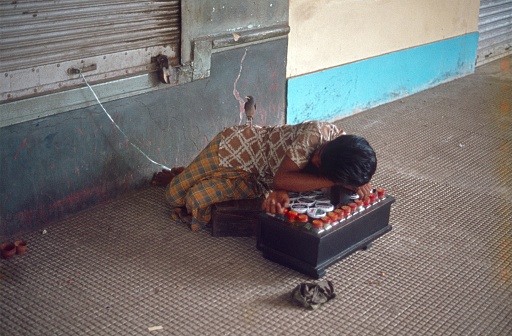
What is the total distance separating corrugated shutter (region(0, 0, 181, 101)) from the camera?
3.23 metres

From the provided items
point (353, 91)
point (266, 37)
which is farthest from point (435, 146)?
point (266, 37)

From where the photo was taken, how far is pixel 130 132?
12.9 ft

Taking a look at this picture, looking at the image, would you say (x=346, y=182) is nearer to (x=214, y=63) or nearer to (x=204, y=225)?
(x=204, y=225)

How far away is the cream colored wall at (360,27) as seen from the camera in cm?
502

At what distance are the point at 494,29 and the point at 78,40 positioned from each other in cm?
578

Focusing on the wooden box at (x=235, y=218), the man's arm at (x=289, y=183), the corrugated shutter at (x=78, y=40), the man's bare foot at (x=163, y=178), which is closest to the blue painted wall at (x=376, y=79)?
the man's bare foot at (x=163, y=178)

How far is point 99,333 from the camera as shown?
108 inches

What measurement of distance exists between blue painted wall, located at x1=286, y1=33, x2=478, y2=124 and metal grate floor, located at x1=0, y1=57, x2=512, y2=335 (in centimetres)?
103

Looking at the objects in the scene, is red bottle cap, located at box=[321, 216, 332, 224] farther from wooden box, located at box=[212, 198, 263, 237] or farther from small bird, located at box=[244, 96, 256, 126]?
small bird, located at box=[244, 96, 256, 126]

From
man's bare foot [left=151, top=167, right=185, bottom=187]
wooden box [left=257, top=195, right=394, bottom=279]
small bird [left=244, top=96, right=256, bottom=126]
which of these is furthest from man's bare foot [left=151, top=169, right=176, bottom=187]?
wooden box [left=257, top=195, right=394, bottom=279]

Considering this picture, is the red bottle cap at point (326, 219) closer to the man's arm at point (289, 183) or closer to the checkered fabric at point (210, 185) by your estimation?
the man's arm at point (289, 183)

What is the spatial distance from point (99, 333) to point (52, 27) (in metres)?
1.56

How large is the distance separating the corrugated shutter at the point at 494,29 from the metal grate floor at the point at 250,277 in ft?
11.8

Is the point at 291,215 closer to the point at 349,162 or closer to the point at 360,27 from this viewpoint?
the point at 349,162
